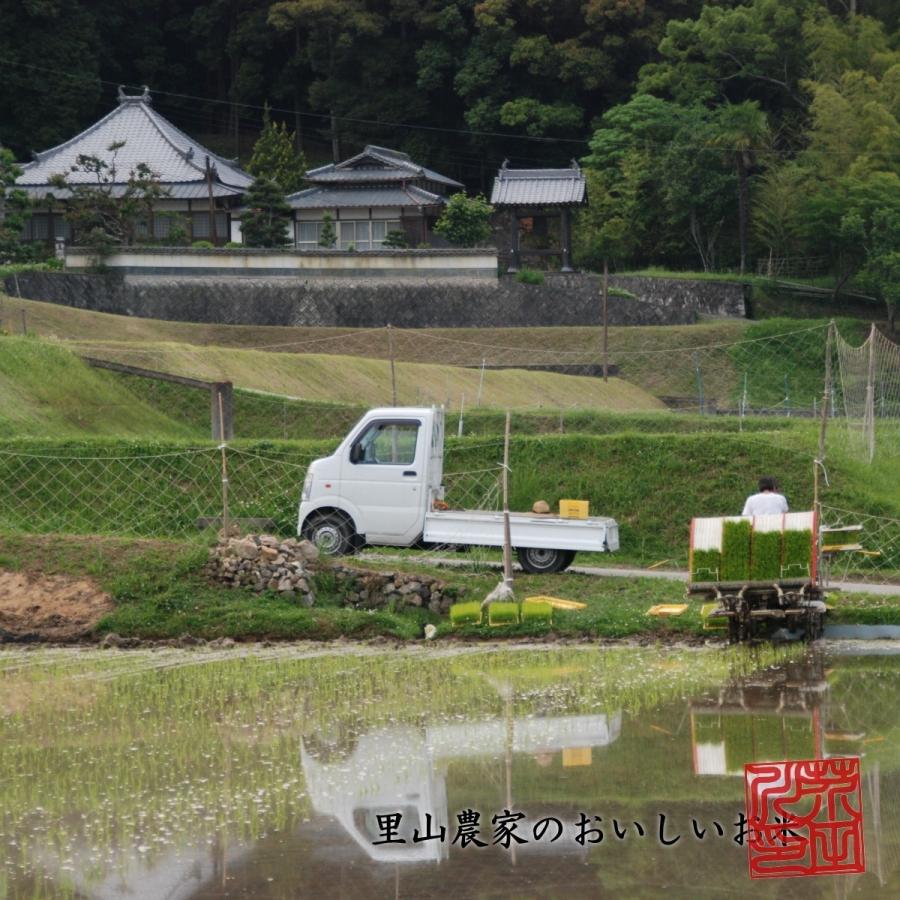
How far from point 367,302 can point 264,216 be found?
595cm

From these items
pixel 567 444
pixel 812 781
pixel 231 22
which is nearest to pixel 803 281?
pixel 231 22

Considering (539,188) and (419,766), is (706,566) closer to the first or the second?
(419,766)

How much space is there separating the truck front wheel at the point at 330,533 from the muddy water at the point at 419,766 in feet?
13.3

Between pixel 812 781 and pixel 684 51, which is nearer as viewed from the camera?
pixel 812 781

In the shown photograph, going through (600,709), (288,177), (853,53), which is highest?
(853,53)

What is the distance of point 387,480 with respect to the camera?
67.1 ft

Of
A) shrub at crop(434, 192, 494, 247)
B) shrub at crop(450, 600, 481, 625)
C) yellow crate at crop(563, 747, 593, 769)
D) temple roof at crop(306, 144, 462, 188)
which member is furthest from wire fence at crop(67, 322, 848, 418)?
yellow crate at crop(563, 747, 593, 769)

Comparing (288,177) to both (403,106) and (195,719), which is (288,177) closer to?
(403,106)

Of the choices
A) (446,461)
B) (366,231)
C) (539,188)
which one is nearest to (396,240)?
(366,231)

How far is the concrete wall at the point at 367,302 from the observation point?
50.6m

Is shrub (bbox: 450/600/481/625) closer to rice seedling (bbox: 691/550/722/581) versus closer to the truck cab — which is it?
rice seedling (bbox: 691/550/722/581)

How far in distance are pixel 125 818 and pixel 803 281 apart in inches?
1942

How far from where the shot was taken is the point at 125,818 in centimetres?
1042

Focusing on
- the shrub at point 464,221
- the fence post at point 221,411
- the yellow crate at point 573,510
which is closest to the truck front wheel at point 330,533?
the yellow crate at point 573,510
